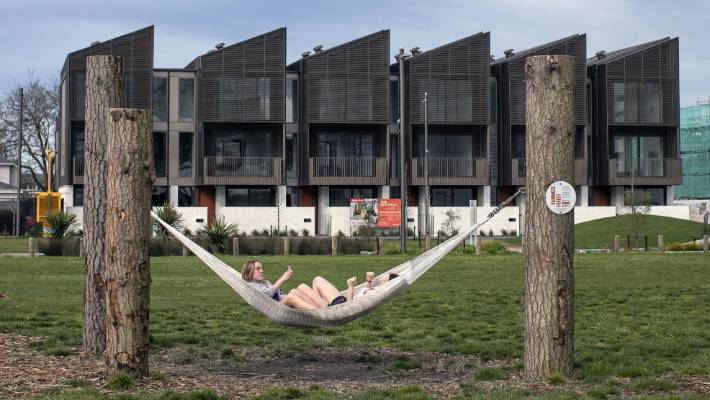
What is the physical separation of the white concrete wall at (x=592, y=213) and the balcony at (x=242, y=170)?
1350 cm

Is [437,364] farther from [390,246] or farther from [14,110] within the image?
[14,110]

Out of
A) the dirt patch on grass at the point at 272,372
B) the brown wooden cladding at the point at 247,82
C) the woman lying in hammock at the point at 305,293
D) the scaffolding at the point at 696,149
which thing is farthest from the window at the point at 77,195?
the scaffolding at the point at 696,149

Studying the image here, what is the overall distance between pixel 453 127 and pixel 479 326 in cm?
3491

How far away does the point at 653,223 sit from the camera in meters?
42.8

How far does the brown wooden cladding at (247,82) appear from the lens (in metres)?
44.5

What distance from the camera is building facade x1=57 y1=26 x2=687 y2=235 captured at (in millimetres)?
44656

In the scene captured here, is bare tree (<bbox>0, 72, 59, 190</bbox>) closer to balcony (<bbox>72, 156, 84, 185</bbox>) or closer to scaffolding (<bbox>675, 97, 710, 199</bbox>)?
balcony (<bbox>72, 156, 84, 185</bbox>)

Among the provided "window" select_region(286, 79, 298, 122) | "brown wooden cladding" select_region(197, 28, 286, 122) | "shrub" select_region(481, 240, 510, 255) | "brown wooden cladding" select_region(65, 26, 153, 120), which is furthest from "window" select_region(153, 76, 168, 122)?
"shrub" select_region(481, 240, 510, 255)

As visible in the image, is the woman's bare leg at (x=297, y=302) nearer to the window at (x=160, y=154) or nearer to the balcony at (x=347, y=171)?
the balcony at (x=347, y=171)

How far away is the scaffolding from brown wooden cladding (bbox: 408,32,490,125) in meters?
50.0

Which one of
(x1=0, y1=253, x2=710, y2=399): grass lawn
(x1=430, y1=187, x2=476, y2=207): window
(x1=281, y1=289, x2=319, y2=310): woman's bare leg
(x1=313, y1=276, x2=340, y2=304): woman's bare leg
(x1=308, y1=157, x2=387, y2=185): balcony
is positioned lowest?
(x1=0, y1=253, x2=710, y2=399): grass lawn

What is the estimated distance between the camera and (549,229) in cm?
904

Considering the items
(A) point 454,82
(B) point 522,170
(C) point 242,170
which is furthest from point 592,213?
(C) point 242,170

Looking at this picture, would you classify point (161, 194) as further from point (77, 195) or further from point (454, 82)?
point (454, 82)
